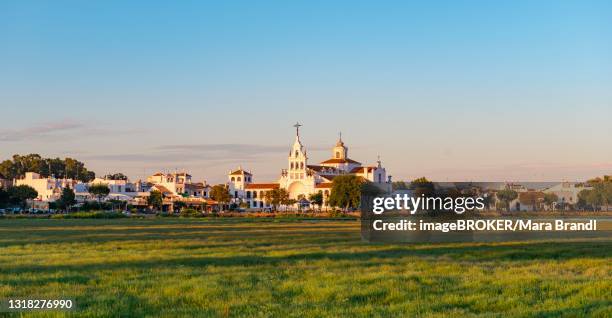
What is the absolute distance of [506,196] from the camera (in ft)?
208

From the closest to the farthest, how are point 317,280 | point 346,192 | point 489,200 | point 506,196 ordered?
point 317,280 < point 489,200 < point 506,196 < point 346,192

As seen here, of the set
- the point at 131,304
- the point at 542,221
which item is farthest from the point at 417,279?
the point at 542,221

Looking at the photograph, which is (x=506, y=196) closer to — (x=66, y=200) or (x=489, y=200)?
(x=489, y=200)

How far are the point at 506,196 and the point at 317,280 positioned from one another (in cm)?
4407

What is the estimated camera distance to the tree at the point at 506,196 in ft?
203

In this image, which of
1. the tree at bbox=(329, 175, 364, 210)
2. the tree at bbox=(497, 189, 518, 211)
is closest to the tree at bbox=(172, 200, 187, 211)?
the tree at bbox=(329, 175, 364, 210)

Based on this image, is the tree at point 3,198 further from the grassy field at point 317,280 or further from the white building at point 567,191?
the grassy field at point 317,280

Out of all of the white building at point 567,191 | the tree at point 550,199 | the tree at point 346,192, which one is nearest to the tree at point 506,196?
the tree at point 550,199

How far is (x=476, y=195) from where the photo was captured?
51.2 m

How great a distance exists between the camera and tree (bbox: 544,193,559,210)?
66500mm

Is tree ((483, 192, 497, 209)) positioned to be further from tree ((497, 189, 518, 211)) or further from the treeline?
the treeline

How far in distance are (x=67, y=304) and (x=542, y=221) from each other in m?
45.2

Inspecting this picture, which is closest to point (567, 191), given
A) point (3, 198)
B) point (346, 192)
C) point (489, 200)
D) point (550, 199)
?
point (550, 199)

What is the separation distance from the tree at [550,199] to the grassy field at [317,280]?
30.9 metres
